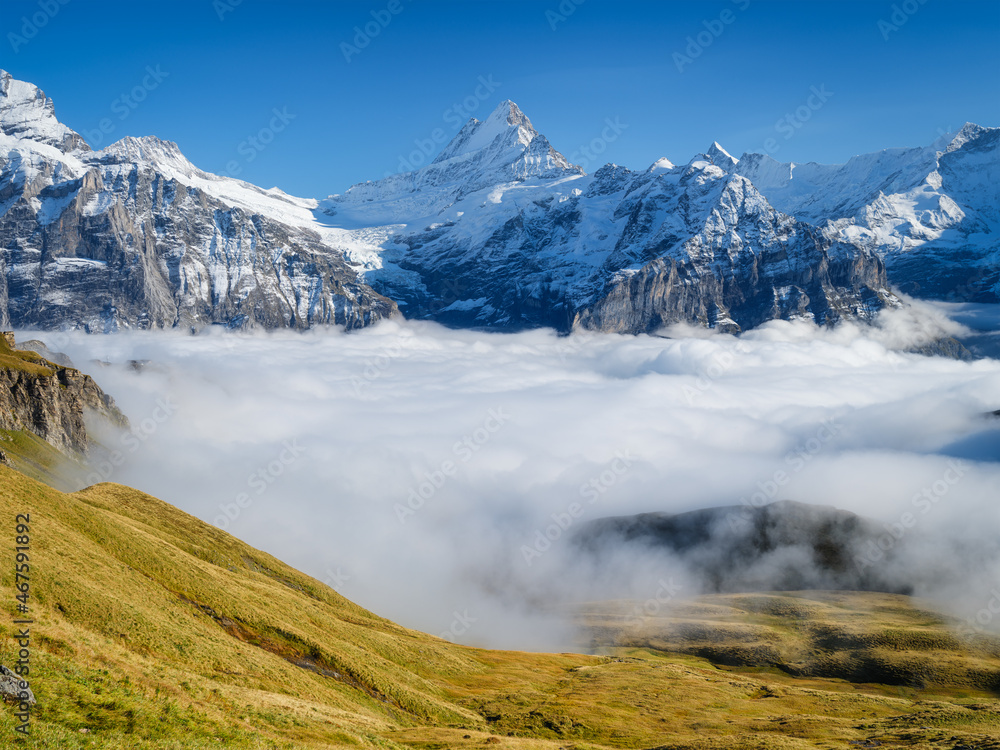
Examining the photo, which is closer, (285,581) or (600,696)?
(600,696)

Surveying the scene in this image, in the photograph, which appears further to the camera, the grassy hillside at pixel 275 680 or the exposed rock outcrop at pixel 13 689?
the grassy hillside at pixel 275 680

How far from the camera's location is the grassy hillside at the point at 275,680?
138 ft

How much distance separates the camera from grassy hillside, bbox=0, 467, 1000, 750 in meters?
42.1

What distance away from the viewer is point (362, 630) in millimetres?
112312

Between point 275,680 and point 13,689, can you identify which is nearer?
point 13,689

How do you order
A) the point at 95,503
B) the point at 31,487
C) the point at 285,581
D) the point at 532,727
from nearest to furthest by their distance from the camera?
the point at 31,487, the point at 532,727, the point at 95,503, the point at 285,581

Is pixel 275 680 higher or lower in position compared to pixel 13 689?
lower

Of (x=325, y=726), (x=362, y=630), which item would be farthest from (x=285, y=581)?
(x=325, y=726)

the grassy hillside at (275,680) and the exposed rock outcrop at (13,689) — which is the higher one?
the exposed rock outcrop at (13,689)

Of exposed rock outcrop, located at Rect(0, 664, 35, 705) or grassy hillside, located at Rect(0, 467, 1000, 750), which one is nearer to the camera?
exposed rock outcrop, located at Rect(0, 664, 35, 705)

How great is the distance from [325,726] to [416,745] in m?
12.2

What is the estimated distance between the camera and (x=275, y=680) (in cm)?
7044

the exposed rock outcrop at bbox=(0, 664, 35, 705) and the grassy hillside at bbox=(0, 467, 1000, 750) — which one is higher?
the exposed rock outcrop at bbox=(0, 664, 35, 705)

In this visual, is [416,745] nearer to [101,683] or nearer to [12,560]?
[101,683]
